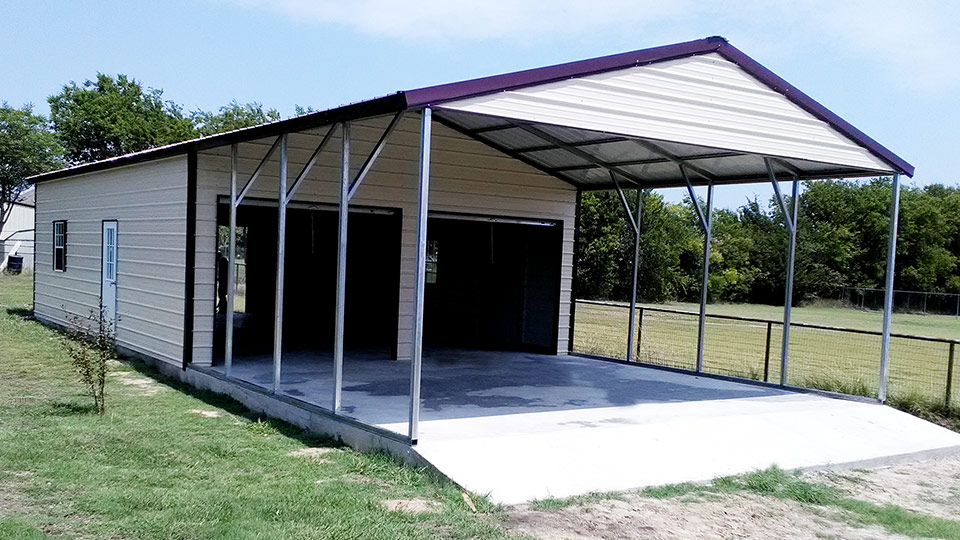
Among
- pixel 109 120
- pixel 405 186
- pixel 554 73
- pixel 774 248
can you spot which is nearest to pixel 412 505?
pixel 554 73

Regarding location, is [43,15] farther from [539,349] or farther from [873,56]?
[873,56]

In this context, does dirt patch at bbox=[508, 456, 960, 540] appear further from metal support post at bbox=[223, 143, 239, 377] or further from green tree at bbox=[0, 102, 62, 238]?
green tree at bbox=[0, 102, 62, 238]

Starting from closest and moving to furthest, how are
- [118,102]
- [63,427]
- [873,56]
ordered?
1. [63,427]
2. [873,56]
3. [118,102]

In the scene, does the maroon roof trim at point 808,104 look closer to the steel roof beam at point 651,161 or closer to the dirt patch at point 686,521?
the steel roof beam at point 651,161

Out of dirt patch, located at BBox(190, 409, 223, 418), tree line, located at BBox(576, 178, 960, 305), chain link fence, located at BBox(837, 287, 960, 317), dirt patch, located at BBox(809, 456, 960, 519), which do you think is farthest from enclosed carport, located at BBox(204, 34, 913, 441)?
chain link fence, located at BBox(837, 287, 960, 317)

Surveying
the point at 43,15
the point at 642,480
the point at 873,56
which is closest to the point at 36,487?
the point at 642,480

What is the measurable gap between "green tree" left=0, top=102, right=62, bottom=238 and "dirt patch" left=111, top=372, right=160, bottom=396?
101ft

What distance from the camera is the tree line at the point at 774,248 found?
33.2 m

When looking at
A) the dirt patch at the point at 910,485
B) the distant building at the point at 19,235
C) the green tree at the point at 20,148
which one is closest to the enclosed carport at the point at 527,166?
the dirt patch at the point at 910,485

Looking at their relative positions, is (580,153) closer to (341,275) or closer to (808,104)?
(808,104)

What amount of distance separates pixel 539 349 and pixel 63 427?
691 centimetres

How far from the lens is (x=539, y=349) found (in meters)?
12.3

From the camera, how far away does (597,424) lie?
711cm

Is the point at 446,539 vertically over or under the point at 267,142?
under
